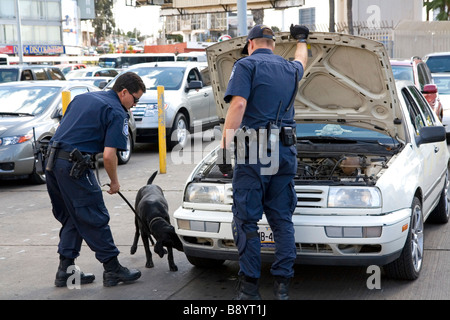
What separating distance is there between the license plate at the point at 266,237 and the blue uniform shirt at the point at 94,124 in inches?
47.9

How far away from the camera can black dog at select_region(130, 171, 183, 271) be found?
5660 mm

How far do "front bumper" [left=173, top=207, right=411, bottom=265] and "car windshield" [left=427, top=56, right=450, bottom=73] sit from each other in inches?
568

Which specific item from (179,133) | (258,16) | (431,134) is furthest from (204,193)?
(258,16)

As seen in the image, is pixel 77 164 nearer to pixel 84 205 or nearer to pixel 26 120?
pixel 84 205

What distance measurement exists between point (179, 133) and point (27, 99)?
12.2 ft

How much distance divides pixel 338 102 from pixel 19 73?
1380 cm

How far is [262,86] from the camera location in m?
4.70

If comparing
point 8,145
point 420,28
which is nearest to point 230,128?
point 8,145

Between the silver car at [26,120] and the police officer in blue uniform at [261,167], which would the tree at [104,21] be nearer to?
the silver car at [26,120]

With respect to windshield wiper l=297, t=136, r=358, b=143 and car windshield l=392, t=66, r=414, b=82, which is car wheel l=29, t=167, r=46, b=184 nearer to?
windshield wiper l=297, t=136, r=358, b=143

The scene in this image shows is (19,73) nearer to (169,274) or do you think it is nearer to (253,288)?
(169,274)

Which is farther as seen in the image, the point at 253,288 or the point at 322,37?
the point at 322,37

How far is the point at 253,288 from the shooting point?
466 cm
